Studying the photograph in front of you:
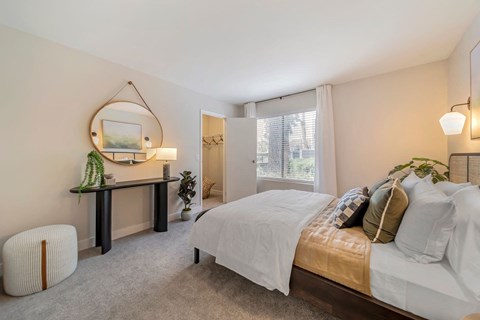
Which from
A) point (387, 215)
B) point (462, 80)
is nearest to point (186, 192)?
point (387, 215)

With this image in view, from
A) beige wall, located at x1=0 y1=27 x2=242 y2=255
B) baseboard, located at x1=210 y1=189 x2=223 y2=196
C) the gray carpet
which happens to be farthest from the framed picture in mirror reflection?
baseboard, located at x1=210 y1=189 x2=223 y2=196

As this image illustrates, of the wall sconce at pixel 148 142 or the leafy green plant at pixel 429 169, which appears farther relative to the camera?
the wall sconce at pixel 148 142

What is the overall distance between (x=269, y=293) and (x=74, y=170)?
8.82 feet

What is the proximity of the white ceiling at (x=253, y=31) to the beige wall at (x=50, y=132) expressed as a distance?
211 millimetres

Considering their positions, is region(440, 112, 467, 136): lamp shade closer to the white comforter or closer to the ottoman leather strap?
the white comforter

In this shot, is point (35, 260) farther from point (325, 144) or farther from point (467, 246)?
point (325, 144)

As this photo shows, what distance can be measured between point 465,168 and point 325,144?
69.2 inches

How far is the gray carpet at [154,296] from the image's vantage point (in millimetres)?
1387

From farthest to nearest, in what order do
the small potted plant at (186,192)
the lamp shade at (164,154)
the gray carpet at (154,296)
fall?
the small potted plant at (186,192) < the lamp shade at (164,154) < the gray carpet at (154,296)

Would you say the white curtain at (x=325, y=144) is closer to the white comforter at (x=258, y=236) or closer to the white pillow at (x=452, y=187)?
the white comforter at (x=258, y=236)

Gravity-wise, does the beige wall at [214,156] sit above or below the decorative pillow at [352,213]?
above

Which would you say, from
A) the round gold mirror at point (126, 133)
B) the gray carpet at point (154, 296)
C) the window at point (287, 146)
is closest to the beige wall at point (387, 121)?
the window at point (287, 146)

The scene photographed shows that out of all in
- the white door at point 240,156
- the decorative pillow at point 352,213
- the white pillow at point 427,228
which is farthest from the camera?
the white door at point 240,156

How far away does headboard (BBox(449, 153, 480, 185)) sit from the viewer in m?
1.68
